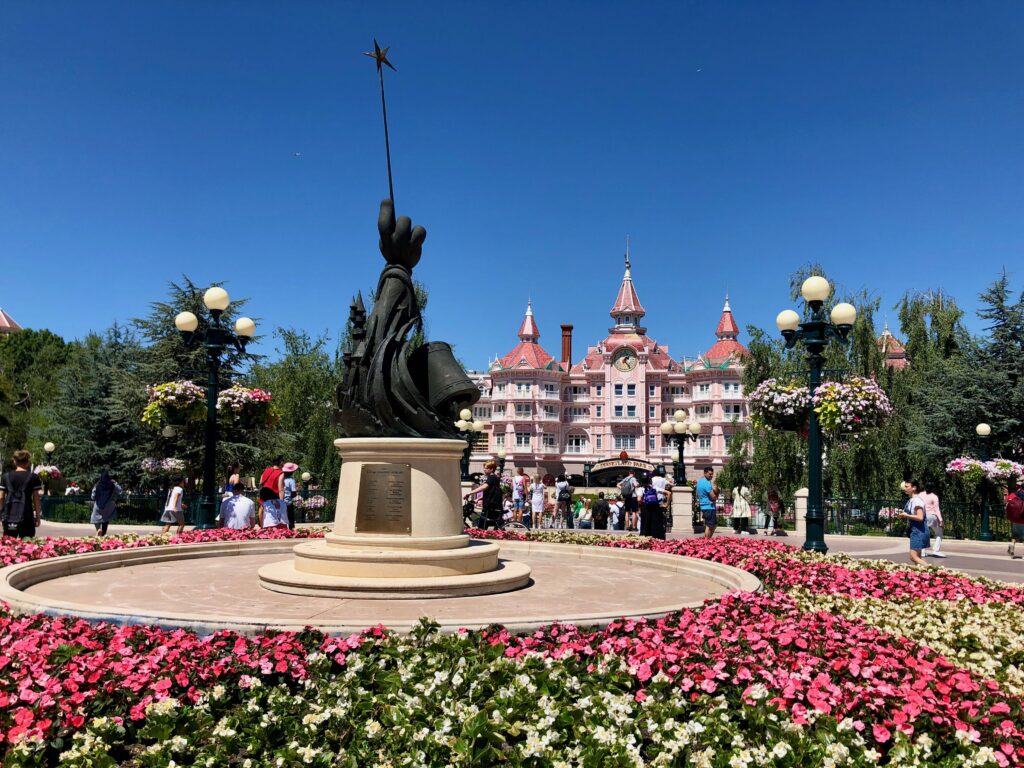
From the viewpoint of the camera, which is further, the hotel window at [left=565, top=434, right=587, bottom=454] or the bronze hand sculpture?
the hotel window at [left=565, top=434, right=587, bottom=454]

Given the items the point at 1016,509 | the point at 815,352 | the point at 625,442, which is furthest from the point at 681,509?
the point at 625,442

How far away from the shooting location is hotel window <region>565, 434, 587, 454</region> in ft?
272

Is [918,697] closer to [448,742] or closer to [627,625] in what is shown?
[627,625]

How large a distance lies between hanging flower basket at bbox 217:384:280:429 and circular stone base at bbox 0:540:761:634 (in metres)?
6.33

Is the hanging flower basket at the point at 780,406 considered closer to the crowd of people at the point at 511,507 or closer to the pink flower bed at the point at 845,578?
the crowd of people at the point at 511,507

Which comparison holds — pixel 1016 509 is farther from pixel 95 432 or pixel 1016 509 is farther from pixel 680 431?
pixel 95 432

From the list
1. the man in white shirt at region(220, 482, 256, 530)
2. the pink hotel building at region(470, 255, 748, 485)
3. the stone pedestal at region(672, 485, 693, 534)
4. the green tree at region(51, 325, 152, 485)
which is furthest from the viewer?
the pink hotel building at region(470, 255, 748, 485)

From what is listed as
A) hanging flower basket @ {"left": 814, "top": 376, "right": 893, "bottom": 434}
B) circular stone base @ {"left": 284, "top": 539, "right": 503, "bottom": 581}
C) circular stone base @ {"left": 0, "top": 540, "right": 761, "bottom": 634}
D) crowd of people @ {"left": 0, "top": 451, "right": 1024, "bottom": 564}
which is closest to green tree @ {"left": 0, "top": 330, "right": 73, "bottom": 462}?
crowd of people @ {"left": 0, "top": 451, "right": 1024, "bottom": 564}

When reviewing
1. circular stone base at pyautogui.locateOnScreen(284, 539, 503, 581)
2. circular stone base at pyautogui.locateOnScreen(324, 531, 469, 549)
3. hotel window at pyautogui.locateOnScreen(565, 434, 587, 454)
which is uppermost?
hotel window at pyautogui.locateOnScreen(565, 434, 587, 454)

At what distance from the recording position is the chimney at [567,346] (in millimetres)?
86062

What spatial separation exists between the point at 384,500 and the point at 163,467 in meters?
21.7

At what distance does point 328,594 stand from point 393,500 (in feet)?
4.40

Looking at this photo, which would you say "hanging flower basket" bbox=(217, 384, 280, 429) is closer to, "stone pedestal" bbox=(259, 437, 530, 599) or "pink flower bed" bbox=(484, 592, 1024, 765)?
"stone pedestal" bbox=(259, 437, 530, 599)

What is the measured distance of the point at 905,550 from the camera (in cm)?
1873
